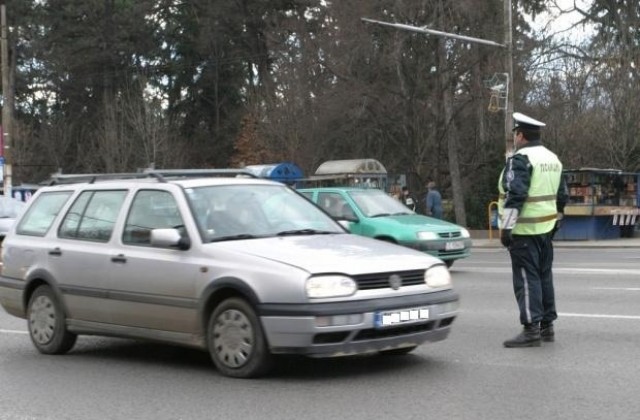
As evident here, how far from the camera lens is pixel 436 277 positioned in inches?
268

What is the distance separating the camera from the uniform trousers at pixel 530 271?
7484 millimetres

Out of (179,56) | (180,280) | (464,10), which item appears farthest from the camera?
(179,56)

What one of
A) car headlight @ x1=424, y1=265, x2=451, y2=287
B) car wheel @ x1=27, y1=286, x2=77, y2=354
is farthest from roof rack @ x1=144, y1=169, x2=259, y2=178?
car headlight @ x1=424, y1=265, x2=451, y2=287

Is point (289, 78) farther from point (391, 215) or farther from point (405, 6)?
point (391, 215)

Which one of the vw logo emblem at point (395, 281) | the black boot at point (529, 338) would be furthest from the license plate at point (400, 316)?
the black boot at point (529, 338)

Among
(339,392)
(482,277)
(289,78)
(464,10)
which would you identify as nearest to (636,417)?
(339,392)

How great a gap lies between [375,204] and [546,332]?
767 centimetres

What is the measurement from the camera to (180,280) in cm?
686

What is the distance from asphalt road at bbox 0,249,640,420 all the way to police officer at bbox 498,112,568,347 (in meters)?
0.35

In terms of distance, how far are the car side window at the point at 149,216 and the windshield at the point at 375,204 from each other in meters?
7.63

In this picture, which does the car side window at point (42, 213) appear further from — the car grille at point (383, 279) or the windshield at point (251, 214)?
the car grille at point (383, 279)

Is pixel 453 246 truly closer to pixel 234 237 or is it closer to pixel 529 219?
pixel 529 219

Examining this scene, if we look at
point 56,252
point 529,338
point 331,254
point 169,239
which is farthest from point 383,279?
point 56,252

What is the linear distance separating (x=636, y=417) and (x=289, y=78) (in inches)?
1414
